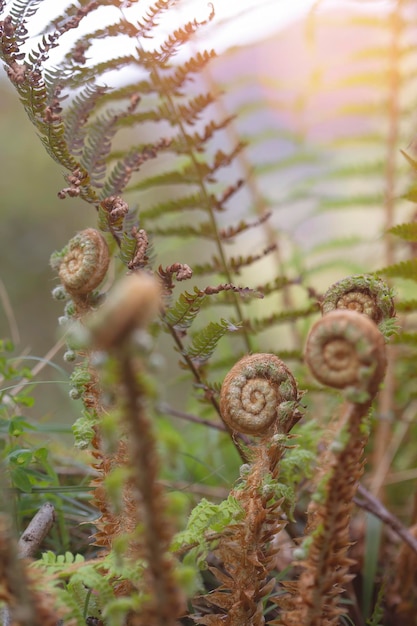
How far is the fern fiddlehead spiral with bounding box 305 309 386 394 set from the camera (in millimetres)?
724

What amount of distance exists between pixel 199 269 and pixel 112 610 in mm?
1027

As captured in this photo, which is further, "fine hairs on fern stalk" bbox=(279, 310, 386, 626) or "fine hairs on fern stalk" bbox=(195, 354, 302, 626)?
"fine hairs on fern stalk" bbox=(195, 354, 302, 626)

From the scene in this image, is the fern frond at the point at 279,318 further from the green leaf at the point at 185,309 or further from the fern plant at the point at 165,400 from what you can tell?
the green leaf at the point at 185,309

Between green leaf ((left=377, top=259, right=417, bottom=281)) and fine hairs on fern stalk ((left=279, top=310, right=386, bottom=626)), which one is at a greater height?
green leaf ((left=377, top=259, right=417, bottom=281))

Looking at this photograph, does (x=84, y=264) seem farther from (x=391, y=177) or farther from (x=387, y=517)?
(x=391, y=177)

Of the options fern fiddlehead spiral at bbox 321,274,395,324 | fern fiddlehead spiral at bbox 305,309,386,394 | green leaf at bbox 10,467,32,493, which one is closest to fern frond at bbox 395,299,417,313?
fern fiddlehead spiral at bbox 321,274,395,324

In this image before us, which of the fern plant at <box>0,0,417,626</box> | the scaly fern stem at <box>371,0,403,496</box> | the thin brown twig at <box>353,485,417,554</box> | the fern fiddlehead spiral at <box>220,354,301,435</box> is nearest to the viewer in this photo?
the fern plant at <box>0,0,417,626</box>

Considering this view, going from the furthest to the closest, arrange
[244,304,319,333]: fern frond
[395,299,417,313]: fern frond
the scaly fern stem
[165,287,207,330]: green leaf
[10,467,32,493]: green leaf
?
the scaly fern stem, [244,304,319,333]: fern frond, [395,299,417,313]: fern frond, [10,467,32,493]: green leaf, [165,287,207,330]: green leaf

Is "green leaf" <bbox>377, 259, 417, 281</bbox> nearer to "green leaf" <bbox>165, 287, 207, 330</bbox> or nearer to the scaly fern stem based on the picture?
"green leaf" <bbox>165, 287, 207, 330</bbox>

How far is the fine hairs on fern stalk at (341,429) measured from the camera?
0.73 m

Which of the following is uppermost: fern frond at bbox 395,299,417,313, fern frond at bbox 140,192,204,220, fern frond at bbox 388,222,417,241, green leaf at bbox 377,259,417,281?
fern frond at bbox 140,192,204,220

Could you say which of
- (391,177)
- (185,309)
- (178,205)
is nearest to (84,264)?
(185,309)

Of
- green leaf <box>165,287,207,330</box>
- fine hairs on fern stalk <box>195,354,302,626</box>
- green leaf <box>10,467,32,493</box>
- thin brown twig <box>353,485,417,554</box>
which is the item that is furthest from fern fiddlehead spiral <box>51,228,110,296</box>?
thin brown twig <box>353,485,417,554</box>

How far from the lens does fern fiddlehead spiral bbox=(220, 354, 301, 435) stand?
93cm
